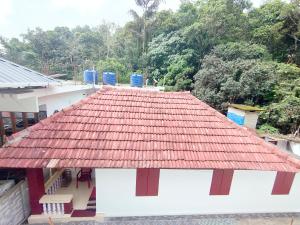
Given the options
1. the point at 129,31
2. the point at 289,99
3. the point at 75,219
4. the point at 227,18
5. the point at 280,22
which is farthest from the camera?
the point at 129,31

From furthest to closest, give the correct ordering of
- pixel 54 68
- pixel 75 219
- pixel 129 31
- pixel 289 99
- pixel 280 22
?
pixel 54 68 → pixel 129 31 → pixel 280 22 → pixel 289 99 → pixel 75 219

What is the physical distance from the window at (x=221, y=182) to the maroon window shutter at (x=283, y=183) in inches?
73.7

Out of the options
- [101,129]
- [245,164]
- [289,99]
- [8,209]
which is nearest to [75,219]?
[8,209]

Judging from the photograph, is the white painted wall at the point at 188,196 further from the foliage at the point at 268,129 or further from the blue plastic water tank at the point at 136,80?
the blue plastic water tank at the point at 136,80

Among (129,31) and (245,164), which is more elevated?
(129,31)

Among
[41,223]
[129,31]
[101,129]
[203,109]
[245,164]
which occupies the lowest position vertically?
[41,223]

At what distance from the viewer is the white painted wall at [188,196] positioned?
701cm

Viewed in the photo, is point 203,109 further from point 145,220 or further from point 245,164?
point 145,220

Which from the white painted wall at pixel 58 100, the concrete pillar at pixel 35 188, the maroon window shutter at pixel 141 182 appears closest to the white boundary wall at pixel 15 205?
the concrete pillar at pixel 35 188

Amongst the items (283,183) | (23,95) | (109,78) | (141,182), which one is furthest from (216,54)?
(23,95)

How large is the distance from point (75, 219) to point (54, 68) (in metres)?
27.5

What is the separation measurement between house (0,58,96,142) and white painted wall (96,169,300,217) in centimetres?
360

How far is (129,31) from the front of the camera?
2692 cm

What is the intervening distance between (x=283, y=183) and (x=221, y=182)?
8.22 ft
